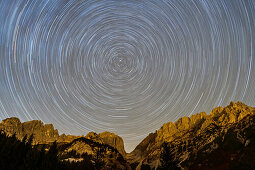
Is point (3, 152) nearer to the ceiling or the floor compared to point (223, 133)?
nearer to the floor

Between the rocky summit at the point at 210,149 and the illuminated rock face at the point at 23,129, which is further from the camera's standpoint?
the illuminated rock face at the point at 23,129

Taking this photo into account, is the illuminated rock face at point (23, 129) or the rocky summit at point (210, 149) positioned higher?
the illuminated rock face at point (23, 129)

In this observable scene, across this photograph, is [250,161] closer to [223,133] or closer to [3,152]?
[223,133]

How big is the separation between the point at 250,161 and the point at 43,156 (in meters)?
92.8

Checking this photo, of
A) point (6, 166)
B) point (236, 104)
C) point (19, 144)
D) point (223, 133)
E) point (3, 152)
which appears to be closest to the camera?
point (6, 166)

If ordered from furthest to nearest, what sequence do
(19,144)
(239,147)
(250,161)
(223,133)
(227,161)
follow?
(223,133) < (239,147) < (227,161) < (250,161) < (19,144)

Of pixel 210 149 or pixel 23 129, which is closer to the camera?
pixel 210 149

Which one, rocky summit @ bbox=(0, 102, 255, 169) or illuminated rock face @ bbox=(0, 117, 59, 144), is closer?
rocky summit @ bbox=(0, 102, 255, 169)

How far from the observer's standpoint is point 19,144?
59000 mm

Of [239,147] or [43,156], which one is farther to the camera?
[239,147]

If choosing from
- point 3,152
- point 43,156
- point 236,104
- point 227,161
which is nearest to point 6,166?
point 3,152

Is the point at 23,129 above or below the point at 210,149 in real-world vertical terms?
above

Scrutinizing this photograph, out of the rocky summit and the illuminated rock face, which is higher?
the illuminated rock face

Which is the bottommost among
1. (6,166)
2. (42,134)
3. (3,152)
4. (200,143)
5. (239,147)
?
(6,166)
